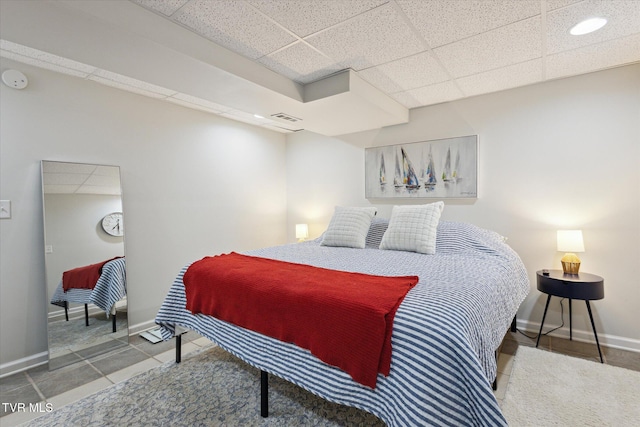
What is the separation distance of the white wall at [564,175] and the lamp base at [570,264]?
22cm

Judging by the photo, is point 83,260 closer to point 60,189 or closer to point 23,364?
point 60,189

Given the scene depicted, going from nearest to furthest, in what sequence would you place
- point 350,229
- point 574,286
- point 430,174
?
point 574,286 < point 350,229 < point 430,174

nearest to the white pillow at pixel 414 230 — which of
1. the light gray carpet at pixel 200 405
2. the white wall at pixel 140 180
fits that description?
the light gray carpet at pixel 200 405

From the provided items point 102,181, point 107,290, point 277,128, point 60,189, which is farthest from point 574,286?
point 60,189

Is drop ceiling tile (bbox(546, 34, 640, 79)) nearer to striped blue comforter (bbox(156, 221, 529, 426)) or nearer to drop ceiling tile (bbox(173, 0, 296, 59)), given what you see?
striped blue comforter (bbox(156, 221, 529, 426))

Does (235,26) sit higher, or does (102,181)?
(235,26)

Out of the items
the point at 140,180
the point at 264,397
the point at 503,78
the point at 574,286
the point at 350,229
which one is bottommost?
the point at 264,397

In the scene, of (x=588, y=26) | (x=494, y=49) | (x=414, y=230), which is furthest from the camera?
(x=414, y=230)

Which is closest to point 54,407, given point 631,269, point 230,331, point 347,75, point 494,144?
point 230,331

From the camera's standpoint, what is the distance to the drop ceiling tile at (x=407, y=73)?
7.69 ft

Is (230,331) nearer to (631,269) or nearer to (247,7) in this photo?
(247,7)

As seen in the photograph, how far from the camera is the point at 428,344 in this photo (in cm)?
113

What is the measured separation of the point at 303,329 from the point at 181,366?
1.38 meters

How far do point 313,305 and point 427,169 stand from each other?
2.43 metres
